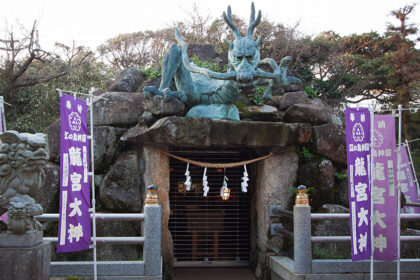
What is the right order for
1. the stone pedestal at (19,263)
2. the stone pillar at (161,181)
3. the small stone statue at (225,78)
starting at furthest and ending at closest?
the stone pillar at (161,181), the small stone statue at (225,78), the stone pedestal at (19,263)

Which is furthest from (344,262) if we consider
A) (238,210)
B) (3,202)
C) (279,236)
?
(3,202)

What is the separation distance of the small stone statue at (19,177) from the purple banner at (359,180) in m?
4.55

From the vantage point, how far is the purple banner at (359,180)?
6.06 metres

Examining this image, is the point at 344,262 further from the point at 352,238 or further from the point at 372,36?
the point at 372,36

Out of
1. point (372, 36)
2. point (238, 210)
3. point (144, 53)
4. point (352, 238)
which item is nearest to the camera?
point (352, 238)

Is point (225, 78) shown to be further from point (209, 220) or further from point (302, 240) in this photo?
point (209, 220)

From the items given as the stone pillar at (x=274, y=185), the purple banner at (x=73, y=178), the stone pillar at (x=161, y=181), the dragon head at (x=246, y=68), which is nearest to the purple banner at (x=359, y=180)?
the dragon head at (x=246, y=68)

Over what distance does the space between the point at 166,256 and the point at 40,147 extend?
3856 millimetres

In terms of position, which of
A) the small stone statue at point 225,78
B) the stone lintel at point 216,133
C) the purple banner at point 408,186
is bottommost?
the purple banner at point 408,186

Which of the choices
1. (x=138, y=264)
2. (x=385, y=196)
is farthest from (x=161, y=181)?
(x=385, y=196)

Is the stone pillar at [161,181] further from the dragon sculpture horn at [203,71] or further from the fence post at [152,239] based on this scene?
the dragon sculpture horn at [203,71]

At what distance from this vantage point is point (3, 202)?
13.9 ft

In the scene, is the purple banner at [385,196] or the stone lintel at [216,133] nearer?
the purple banner at [385,196]

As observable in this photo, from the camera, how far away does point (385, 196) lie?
6.21 metres
